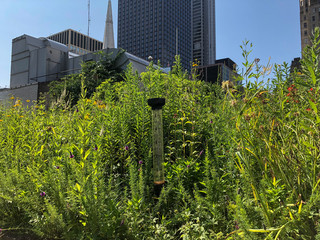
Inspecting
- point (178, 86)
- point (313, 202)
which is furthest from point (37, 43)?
point (313, 202)

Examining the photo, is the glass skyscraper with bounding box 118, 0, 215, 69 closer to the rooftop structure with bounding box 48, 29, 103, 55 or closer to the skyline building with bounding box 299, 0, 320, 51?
the rooftop structure with bounding box 48, 29, 103, 55

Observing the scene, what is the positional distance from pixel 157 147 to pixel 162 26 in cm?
12067

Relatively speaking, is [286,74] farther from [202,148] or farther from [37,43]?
[37,43]

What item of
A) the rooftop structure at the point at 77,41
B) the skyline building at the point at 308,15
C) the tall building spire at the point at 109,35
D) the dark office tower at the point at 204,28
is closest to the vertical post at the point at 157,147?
the tall building spire at the point at 109,35

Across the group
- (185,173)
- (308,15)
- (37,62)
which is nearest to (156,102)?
(185,173)

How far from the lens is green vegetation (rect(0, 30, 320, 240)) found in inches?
48.0

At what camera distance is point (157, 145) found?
206 centimetres

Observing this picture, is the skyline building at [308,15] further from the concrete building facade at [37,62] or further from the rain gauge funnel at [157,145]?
the rain gauge funnel at [157,145]

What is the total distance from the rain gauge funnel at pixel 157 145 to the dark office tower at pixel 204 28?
9326 centimetres

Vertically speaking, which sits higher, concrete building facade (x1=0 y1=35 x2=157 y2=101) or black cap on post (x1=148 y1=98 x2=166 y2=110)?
concrete building facade (x1=0 y1=35 x2=157 y2=101)

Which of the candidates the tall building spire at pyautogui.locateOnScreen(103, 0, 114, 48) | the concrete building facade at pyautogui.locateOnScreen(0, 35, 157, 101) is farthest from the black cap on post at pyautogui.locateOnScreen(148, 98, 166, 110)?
the tall building spire at pyautogui.locateOnScreen(103, 0, 114, 48)

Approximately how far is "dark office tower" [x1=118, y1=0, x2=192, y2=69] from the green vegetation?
106079 mm

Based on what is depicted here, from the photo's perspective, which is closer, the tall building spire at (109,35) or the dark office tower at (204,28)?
the tall building spire at (109,35)

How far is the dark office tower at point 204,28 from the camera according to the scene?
314ft
